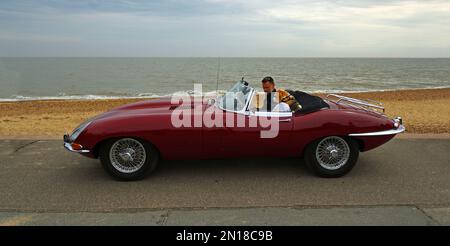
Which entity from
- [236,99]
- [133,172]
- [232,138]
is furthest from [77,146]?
[236,99]

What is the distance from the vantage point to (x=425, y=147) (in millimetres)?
5691

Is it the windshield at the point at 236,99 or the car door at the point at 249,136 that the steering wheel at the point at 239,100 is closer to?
the windshield at the point at 236,99

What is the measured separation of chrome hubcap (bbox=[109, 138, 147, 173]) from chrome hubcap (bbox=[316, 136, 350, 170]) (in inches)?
81.0

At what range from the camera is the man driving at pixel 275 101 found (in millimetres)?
4629

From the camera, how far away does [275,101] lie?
4.77 metres

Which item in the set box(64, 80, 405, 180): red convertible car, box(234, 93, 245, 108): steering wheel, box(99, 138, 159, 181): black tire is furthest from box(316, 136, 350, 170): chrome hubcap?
box(99, 138, 159, 181): black tire

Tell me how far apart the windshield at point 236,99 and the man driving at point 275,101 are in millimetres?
175

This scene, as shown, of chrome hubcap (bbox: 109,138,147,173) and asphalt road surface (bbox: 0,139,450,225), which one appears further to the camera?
chrome hubcap (bbox: 109,138,147,173)

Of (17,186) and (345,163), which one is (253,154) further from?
(17,186)

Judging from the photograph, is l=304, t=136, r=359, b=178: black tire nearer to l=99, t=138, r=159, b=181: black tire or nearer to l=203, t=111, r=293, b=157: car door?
l=203, t=111, r=293, b=157: car door

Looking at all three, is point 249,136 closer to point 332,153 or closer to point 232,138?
point 232,138

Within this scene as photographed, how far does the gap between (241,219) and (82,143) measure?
2.07 m

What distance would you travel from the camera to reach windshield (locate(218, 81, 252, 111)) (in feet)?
15.0

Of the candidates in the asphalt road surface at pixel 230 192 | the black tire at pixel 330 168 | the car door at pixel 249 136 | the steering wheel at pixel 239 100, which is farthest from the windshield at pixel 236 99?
the black tire at pixel 330 168
